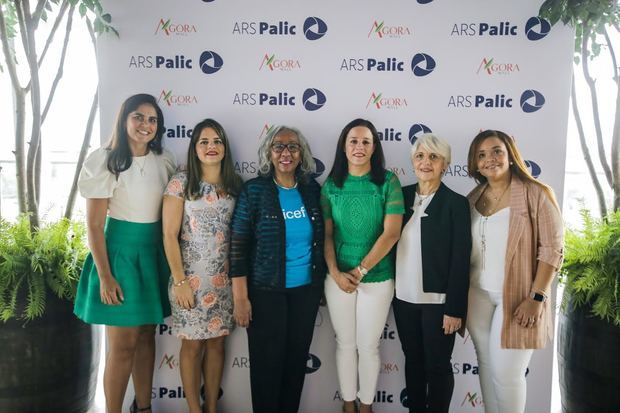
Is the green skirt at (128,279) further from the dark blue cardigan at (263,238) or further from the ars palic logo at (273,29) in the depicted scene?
the ars palic logo at (273,29)

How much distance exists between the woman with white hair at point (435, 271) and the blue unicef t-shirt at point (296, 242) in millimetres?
505

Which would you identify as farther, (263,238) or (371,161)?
(371,161)

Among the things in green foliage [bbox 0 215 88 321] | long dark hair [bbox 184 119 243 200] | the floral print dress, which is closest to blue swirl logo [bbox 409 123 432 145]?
long dark hair [bbox 184 119 243 200]

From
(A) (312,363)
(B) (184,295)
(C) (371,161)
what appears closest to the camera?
(B) (184,295)

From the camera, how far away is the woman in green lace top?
2.19 metres

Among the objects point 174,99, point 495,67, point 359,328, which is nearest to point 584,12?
point 495,67

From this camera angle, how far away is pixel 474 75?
8.31ft

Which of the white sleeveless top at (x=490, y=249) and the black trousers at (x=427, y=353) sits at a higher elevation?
the white sleeveless top at (x=490, y=249)

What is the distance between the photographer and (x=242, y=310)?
2188 millimetres

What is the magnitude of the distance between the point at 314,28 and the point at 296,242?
1.33 meters

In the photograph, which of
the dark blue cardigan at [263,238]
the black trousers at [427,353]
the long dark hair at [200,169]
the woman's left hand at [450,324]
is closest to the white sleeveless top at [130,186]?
the long dark hair at [200,169]

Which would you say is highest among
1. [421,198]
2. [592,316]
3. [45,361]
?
[421,198]

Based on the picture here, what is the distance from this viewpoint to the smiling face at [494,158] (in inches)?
80.5

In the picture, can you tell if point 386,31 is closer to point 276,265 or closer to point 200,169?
point 200,169
